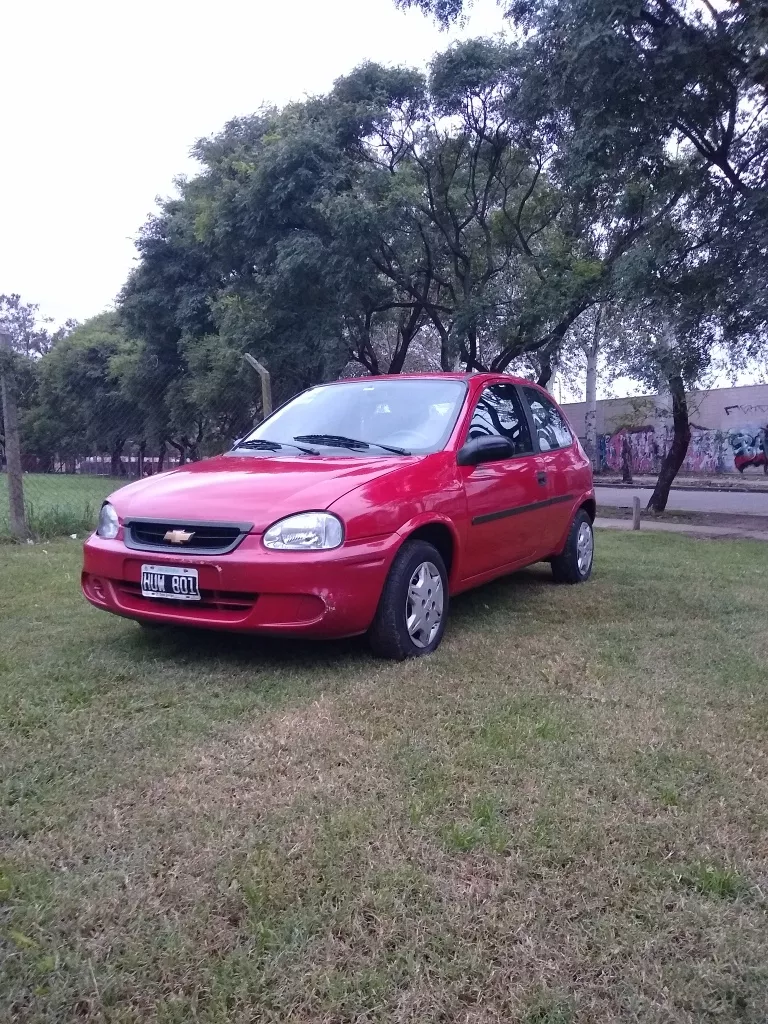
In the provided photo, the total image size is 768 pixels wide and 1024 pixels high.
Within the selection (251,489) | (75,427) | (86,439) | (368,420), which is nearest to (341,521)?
(251,489)

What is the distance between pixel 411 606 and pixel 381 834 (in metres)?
1.89

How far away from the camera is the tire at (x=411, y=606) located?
4207mm

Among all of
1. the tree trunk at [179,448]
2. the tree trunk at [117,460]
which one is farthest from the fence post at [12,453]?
the tree trunk at [179,448]

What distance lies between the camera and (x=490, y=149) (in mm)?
16141

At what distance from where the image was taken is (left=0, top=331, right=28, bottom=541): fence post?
8.61 meters

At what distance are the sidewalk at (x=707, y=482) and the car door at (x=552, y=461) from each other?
736 inches

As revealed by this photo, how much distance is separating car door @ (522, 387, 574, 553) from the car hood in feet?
5.60

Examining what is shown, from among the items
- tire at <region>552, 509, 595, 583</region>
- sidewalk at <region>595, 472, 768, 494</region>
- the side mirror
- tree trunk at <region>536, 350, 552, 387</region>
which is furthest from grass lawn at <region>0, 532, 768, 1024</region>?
sidewalk at <region>595, 472, 768, 494</region>

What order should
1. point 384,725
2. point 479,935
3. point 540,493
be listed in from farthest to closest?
point 540,493, point 384,725, point 479,935

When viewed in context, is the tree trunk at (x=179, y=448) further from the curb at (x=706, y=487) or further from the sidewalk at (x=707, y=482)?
the sidewalk at (x=707, y=482)

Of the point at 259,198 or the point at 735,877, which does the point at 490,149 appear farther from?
the point at 735,877

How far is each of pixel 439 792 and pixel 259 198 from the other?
14199 millimetres

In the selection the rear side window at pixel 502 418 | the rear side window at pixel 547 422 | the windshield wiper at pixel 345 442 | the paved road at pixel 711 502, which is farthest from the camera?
the paved road at pixel 711 502

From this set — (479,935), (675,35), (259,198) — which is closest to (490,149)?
(259,198)
